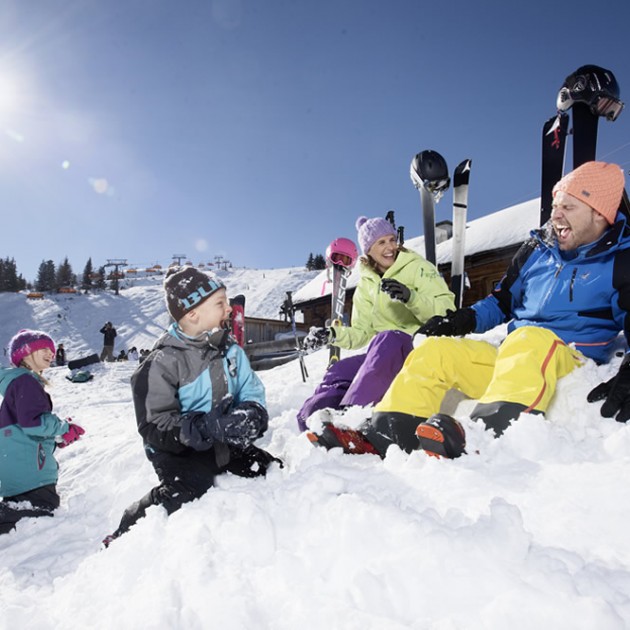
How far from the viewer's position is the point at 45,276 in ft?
224

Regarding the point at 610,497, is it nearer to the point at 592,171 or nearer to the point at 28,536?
the point at 592,171

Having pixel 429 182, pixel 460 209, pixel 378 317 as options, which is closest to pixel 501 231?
pixel 460 209

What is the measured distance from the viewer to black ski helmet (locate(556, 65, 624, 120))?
4.44m

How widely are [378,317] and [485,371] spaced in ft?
4.32

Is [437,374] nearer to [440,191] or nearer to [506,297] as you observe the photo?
[506,297]

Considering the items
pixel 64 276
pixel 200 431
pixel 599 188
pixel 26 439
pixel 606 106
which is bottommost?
pixel 26 439

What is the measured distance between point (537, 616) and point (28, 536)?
302 cm

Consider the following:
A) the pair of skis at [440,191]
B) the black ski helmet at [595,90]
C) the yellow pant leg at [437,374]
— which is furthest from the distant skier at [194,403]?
the black ski helmet at [595,90]

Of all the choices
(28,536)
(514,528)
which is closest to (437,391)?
(514,528)

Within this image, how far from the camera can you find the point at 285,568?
3.94 feet

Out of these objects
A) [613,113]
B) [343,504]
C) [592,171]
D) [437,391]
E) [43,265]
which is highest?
[43,265]

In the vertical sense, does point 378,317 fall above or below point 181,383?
above

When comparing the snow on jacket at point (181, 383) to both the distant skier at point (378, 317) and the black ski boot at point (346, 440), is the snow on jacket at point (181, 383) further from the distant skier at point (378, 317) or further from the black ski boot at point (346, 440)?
the distant skier at point (378, 317)

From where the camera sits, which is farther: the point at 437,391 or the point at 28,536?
the point at 28,536
